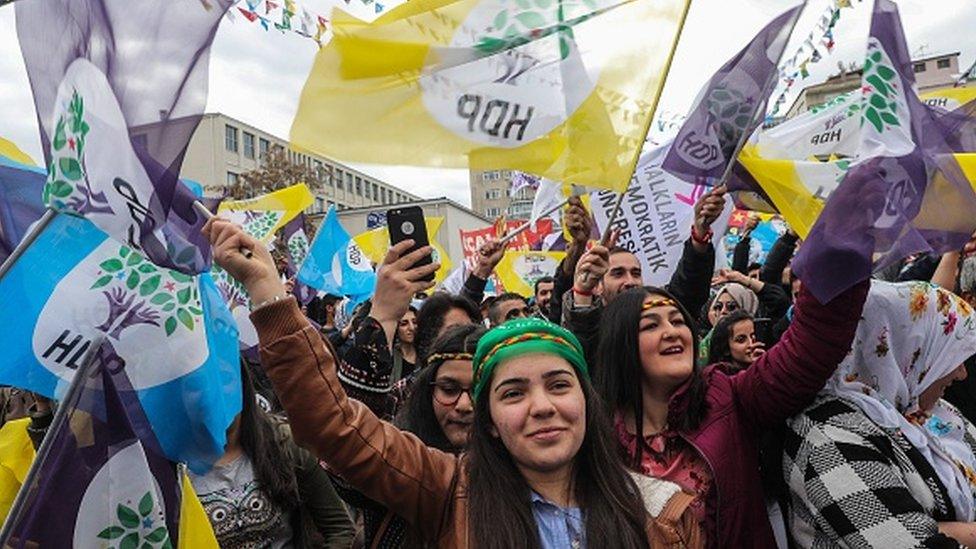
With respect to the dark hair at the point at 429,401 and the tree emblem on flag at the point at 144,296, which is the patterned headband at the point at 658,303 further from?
the tree emblem on flag at the point at 144,296

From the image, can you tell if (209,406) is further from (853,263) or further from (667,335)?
(853,263)

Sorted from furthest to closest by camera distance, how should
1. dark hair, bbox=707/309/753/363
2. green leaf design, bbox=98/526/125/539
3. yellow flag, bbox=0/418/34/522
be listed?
dark hair, bbox=707/309/753/363 → yellow flag, bbox=0/418/34/522 → green leaf design, bbox=98/526/125/539

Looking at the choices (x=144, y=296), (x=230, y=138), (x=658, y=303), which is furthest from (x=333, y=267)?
(x=230, y=138)

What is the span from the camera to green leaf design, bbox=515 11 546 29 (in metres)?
2.86

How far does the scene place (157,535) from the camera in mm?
2238

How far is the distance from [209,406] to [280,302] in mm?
767

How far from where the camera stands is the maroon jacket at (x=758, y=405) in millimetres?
2211

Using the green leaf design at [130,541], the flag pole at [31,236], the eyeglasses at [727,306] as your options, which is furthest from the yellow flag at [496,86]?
the eyeglasses at [727,306]

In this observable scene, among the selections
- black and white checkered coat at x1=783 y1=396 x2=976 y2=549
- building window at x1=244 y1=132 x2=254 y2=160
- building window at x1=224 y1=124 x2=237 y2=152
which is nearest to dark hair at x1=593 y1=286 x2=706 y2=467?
black and white checkered coat at x1=783 y1=396 x2=976 y2=549

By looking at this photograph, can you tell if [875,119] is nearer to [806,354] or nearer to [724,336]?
[806,354]

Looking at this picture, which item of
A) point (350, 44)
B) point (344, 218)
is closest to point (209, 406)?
point (350, 44)

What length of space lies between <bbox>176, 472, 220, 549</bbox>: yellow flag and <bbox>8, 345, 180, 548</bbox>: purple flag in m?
0.04

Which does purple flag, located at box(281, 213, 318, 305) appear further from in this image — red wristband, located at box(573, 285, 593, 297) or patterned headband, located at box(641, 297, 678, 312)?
patterned headband, located at box(641, 297, 678, 312)

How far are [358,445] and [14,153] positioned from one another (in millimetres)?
2335
